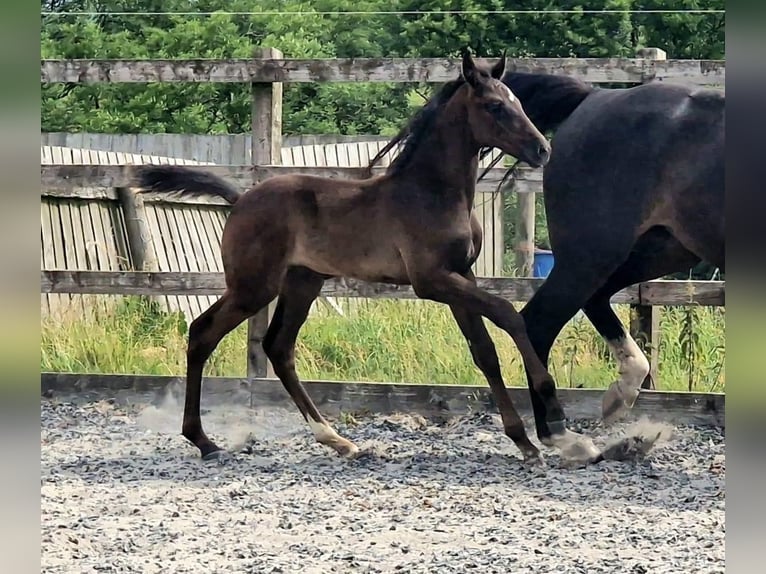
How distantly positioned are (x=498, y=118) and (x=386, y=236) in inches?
23.4

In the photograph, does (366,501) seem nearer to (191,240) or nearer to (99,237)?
(191,240)

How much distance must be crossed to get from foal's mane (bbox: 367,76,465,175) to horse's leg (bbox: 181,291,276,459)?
2.32 ft

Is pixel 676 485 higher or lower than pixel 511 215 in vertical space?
lower

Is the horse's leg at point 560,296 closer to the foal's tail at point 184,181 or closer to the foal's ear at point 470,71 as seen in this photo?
the foal's ear at point 470,71

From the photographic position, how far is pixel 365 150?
4746mm

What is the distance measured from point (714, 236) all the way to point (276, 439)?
1.85 m

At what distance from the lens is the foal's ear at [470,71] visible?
137 inches

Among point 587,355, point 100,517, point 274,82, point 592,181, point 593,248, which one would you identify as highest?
point 274,82

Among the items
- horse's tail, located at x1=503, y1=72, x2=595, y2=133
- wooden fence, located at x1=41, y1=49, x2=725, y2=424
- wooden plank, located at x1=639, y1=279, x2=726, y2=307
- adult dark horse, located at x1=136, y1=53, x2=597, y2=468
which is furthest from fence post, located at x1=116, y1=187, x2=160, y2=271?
wooden plank, located at x1=639, y1=279, x2=726, y2=307

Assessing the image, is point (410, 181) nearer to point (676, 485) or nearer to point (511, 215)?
point (511, 215)

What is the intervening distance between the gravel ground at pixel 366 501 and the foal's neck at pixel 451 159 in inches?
39.7

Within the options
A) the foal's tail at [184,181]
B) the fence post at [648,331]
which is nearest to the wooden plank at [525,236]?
the fence post at [648,331]
